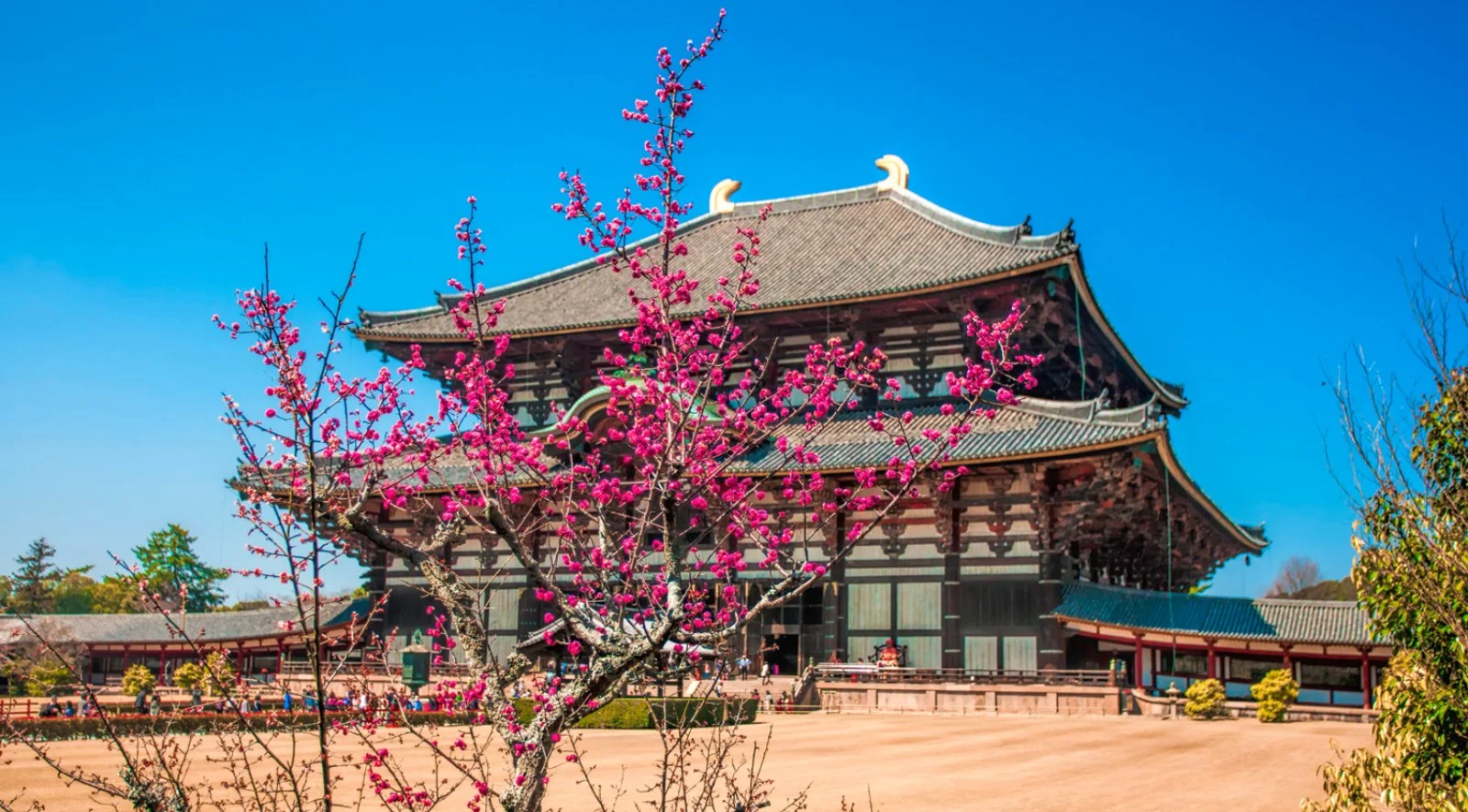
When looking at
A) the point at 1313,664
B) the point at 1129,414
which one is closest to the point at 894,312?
the point at 1129,414

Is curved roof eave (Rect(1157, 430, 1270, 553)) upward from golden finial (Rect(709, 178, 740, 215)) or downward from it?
downward

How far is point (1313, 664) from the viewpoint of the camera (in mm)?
30797

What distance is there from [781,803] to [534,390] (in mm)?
26170

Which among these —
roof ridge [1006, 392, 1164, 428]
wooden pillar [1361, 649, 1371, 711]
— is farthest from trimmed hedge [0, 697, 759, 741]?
wooden pillar [1361, 649, 1371, 711]

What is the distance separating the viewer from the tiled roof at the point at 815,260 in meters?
33.4

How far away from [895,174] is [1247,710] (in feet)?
70.1

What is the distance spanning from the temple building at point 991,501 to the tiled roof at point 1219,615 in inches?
2.6

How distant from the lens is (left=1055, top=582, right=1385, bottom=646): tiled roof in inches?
1165

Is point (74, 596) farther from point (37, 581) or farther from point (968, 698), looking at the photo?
point (968, 698)

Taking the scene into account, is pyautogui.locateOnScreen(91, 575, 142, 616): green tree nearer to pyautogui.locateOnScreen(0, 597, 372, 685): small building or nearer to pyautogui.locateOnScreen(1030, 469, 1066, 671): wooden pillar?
pyautogui.locateOnScreen(0, 597, 372, 685): small building

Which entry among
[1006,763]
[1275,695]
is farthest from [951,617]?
[1006,763]

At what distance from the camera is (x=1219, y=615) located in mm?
31109

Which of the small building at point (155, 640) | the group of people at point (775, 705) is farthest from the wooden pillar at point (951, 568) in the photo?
the small building at point (155, 640)

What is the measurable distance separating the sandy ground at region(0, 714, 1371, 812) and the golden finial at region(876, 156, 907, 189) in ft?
68.7
